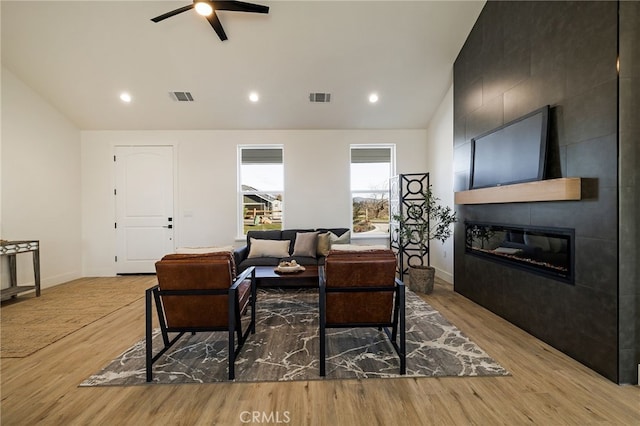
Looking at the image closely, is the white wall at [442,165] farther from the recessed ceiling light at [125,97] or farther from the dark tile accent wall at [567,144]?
the recessed ceiling light at [125,97]

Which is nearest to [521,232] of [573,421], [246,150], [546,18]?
[573,421]

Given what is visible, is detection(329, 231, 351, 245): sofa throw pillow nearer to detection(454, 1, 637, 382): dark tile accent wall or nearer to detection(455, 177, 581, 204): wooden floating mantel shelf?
detection(455, 177, 581, 204): wooden floating mantel shelf

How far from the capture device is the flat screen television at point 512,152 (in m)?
2.42

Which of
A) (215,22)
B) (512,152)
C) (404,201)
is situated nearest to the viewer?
(512,152)

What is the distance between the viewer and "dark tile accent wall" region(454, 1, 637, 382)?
1911mm

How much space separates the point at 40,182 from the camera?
14.4 feet

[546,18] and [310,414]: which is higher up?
[546,18]

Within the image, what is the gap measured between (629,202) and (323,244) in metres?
3.44

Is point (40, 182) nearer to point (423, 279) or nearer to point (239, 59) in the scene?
point (239, 59)

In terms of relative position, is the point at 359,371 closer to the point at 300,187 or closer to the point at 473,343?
the point at 473,343

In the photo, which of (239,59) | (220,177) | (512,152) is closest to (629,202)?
(512,152)

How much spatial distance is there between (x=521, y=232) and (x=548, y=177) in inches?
24.0

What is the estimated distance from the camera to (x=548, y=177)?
2.40m

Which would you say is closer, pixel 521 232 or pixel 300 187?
pixel 521 232
